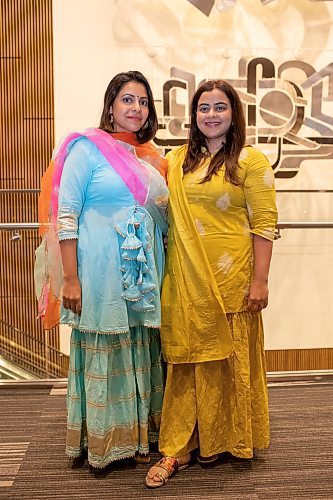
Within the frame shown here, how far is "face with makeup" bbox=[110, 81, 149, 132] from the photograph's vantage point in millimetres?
1986

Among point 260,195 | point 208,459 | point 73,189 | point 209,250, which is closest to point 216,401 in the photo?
point 208,459

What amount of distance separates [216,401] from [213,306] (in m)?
0.40

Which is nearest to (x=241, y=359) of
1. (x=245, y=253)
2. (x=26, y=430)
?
(x=245, y=253)

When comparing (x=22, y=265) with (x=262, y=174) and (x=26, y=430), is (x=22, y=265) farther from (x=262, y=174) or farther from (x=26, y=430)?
(x=262, y=174)

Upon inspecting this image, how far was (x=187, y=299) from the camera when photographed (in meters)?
2.03

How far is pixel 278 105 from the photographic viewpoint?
12.2 ft

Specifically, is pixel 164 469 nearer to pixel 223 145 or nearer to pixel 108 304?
pixel 108 304

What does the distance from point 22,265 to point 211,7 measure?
85.4 inches

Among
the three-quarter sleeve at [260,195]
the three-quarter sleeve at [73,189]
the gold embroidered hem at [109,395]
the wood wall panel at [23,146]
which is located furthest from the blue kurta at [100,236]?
the wood wall panel at [23,146]

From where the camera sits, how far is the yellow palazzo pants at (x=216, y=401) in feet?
6.89

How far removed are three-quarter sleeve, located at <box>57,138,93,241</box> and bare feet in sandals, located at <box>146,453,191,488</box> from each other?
0.95 m

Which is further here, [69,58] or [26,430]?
[69,58]

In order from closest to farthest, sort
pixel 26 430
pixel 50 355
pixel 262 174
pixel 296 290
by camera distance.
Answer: pixel 262 174 → pixel 26 430 → pixel 50 355 → pixel 296 290

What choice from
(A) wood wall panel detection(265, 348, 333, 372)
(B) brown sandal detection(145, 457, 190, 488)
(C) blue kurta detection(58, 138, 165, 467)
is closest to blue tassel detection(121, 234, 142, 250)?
(C) blue kurta detection(58, 138, 165, 467)
